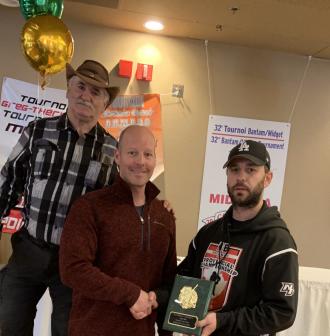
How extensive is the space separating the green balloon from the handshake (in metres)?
1.55

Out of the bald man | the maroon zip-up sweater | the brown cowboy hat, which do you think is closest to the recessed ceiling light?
the brown cowboy hat

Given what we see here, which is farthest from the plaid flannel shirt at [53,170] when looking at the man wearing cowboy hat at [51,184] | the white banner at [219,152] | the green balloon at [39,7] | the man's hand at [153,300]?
the white banner at [219,152]

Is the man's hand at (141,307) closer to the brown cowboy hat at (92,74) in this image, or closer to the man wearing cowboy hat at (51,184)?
the man wearing cowboy hat at (51,184)

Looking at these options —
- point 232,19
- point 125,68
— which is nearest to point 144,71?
point 125,68

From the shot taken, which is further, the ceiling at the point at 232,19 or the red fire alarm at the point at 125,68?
the red fire alarm at the point at 125,68

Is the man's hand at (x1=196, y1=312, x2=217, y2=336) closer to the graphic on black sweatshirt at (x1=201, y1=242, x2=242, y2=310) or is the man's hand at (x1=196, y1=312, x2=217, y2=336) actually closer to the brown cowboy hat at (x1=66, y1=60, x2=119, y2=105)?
the graphic on black sweatshirt at (x1=201, y1=242, x2=242, y2=310)

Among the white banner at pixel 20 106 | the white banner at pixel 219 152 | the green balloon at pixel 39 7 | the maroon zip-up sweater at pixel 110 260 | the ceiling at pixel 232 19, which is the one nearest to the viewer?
the maroon zip-up sweater at pixel 110 260

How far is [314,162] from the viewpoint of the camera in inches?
146

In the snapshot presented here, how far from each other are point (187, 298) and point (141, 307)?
0.49 ft

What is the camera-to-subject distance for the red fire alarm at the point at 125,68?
3.35 metres

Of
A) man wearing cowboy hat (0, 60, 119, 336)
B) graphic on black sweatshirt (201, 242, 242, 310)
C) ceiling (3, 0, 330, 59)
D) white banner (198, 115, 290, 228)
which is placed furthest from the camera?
white banner (198, 115, 290, 228)

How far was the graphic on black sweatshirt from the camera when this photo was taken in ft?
4.49

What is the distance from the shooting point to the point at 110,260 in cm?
134

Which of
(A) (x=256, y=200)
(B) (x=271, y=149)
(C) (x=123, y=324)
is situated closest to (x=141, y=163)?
(A) (x=256, y=200)
